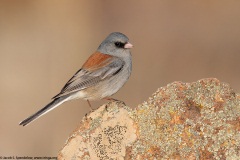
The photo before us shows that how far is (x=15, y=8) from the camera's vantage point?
14688mm

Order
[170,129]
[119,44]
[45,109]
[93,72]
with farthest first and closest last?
[119,44] < [93,72] < [45,109] < [170,129]

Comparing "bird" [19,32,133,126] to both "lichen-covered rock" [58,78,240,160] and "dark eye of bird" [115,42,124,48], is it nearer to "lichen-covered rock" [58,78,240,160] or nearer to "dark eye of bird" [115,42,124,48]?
"dark eye of bird" [115,42,124,48]

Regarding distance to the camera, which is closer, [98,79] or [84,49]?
[98,79]

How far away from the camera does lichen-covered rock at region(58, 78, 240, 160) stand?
19.0 ft

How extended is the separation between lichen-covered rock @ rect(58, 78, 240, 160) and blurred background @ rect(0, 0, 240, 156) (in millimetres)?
4300

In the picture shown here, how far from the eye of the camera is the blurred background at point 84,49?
11.4 meters

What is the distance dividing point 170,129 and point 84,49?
7.77 meters

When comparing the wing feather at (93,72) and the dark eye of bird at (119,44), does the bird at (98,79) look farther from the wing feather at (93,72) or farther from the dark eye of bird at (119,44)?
the dark eye of bird at (119,44)

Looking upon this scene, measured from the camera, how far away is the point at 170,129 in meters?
5.93

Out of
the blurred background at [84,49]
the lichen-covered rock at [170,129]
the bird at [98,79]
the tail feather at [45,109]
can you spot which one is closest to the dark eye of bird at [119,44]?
the bird at [98,79]

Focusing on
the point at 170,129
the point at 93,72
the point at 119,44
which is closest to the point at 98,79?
the point at 93,72

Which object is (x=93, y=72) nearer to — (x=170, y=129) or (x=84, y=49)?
(x=170, y=129)

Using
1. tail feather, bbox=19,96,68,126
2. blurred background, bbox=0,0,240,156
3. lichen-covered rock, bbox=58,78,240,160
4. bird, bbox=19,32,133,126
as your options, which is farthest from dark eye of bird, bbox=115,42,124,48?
blurred background, bbox=0,0,240,156

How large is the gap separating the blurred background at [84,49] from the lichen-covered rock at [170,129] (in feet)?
14.1
